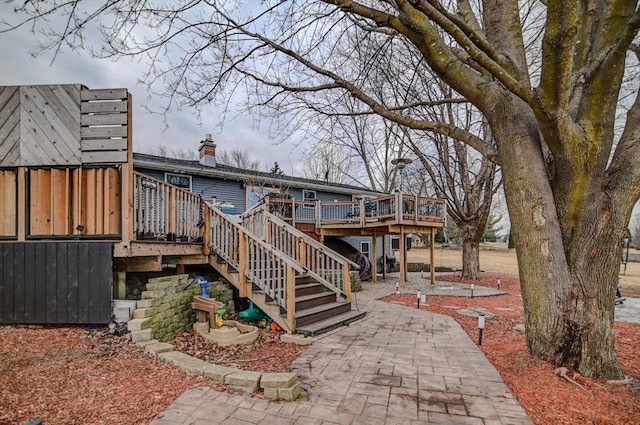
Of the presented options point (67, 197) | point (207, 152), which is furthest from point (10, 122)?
point (207, 152)

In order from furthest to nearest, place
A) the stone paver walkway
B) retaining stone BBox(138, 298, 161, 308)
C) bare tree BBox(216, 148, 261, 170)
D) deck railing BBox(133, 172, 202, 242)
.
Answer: bare tree BBox(216, 148, 261, 170), deck railing BBox(133, 172, 202, 242), retaining stone BBox(138, 298, 161, 308), the stone paver walkway

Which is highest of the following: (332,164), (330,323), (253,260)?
(332,164)

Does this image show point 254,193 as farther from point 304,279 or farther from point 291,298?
point 291,298

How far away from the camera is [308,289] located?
21.3ft

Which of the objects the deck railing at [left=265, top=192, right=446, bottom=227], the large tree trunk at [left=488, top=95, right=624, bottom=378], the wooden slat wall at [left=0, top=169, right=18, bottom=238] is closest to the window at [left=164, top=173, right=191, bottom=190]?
the deck railing at [left=265, top=192, right=446, bottom=227]

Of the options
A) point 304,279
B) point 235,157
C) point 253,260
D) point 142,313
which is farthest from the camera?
point 235,157

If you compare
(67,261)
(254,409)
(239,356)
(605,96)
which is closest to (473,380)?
(254,409)

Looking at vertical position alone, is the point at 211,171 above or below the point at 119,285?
above

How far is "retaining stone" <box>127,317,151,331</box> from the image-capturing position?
4543 millimetres

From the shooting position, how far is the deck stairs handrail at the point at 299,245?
6.88 metres

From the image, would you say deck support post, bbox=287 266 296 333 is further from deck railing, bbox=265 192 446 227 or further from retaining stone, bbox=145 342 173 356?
deck railing, bbox=265 192 446 227

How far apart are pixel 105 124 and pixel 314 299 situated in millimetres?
4331

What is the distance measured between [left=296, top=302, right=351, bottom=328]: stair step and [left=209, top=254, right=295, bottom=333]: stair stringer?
0.92 ft

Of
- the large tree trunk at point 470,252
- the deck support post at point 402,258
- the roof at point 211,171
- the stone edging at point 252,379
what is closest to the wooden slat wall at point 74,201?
the stone edging at point 252,379
